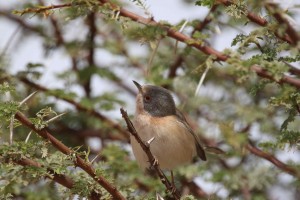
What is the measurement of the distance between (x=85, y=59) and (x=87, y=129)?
678 mm

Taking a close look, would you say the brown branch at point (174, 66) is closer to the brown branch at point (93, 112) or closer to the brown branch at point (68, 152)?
the brown branch at point (93, 112)

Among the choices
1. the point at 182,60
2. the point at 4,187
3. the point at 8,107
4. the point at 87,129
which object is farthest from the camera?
the point at 87,129

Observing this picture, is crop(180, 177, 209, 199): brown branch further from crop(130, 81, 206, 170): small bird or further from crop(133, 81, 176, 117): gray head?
crop(133, 81, 176, 117): gray head

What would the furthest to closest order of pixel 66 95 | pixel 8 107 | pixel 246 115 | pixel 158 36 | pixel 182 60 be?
pixel 182 60
pixel 246 115
pixel 66 95
pixel 158 36
pixel 8 107

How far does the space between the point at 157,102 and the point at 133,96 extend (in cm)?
93

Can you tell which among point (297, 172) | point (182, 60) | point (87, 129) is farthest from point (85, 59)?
point (297, 172)

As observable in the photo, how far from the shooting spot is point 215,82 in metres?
5.68

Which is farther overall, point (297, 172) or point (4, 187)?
point (297, 172)

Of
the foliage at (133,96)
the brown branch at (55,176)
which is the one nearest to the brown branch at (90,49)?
the foliage at (133,96)

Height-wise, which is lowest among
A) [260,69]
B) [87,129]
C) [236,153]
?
[87,129]

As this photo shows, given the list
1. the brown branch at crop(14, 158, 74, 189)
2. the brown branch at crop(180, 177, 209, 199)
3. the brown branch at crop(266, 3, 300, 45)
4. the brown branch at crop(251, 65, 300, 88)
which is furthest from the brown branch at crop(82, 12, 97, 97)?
the brown branch at crop(266, 3, 300, 45)

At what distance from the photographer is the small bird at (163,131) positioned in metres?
4.89

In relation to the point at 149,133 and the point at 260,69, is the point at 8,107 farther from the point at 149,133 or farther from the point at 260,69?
the point at 149,133

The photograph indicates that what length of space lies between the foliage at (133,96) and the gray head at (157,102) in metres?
0.12
